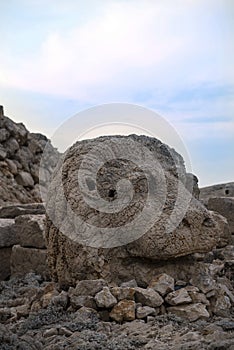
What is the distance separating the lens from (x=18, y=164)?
14.1m

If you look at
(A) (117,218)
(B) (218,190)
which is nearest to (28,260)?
(A) (117,218)

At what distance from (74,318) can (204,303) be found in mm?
1186

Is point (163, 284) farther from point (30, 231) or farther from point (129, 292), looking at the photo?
point (30, 231)

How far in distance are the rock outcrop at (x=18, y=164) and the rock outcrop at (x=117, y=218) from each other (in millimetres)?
7655

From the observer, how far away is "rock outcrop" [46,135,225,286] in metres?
5.00

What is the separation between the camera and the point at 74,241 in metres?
5.13

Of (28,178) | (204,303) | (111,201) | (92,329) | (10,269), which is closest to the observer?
(92,329)

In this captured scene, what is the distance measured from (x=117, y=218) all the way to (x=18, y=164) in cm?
943

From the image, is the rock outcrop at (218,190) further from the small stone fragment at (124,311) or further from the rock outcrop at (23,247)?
the small stone fragment at (124,311)

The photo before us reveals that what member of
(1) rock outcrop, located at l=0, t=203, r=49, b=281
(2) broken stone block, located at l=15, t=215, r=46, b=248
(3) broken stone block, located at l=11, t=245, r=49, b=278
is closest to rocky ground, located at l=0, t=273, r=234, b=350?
(3) broken stone block, located at l=11, t=245, r=49, b=278

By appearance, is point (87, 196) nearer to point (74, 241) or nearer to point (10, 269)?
point (74, 241)

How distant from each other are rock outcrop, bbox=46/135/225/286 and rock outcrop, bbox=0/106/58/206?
7.66 metres

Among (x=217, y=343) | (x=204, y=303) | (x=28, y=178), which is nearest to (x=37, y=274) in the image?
(x=204, y=303)

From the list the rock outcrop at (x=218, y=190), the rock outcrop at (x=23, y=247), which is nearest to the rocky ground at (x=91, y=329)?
the rock outcrop at (x=23, y=247)
